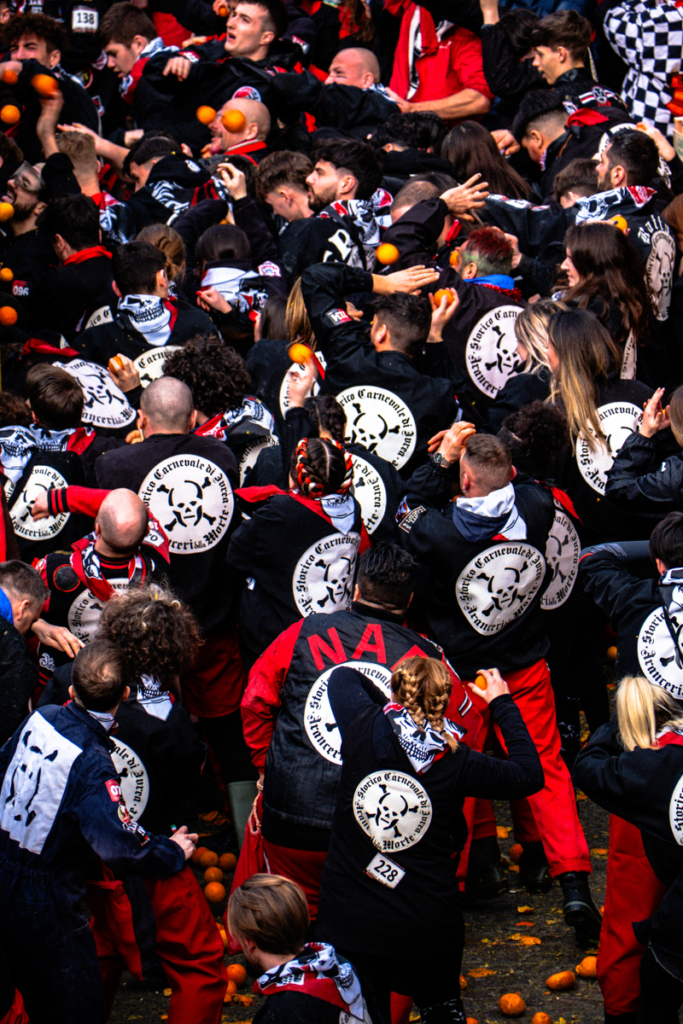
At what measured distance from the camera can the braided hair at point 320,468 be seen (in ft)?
13.4

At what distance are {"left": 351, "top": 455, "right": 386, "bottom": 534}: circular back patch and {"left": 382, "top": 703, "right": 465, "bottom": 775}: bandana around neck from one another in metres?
1.72

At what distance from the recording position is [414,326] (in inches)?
203

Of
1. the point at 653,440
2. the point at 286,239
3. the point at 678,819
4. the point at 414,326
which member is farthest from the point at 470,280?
the point at 678,819

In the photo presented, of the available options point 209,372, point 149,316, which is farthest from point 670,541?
point 149,316

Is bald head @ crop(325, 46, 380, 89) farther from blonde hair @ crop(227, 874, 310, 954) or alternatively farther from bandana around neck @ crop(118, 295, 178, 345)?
blonde hair @ crop(227, 874, 310, 954)

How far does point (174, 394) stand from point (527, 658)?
6.23ft

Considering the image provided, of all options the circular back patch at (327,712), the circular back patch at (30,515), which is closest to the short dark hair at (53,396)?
the circular back patch at (30,515)

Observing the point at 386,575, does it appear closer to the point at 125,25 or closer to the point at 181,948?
the point at 181,948

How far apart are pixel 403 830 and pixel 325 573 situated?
4.43ft

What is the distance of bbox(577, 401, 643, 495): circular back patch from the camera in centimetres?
504

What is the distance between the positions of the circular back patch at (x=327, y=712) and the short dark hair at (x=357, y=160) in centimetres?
426

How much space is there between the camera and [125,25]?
30.0 feet

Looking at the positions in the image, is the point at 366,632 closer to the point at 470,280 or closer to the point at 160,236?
the point at 470,280

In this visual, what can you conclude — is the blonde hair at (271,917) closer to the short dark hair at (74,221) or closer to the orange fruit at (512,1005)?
the orange fruit at (512,1005)
